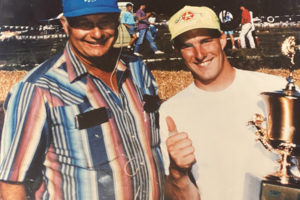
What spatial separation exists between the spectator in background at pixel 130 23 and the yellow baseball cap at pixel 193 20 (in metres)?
0.26

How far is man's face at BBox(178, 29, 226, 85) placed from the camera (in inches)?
70.1

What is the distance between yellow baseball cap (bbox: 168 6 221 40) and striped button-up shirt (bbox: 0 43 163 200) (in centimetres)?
38

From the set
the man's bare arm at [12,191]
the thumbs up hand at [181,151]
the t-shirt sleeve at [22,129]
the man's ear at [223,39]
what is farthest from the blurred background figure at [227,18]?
the man's bare arm at [12,191]

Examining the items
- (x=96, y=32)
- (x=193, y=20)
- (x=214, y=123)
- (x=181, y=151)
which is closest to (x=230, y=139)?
(x=214, y=123)

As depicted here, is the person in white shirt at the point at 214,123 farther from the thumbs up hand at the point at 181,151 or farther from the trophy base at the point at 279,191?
the trophy base at the point at 279,191

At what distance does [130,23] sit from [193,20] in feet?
1.28

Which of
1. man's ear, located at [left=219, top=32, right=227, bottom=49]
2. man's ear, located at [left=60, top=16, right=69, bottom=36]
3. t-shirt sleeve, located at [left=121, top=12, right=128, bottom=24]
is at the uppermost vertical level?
t-shirt sleeve, located at [left=121, top=12, right=128, bottom=24]

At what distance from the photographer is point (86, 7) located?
168 cm

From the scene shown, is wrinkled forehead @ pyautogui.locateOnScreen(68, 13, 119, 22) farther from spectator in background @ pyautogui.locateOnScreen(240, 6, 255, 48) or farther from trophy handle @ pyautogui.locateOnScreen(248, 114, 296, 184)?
trophy handle @ pyautogui.locateOnScreen(248, 114, 296, 184)

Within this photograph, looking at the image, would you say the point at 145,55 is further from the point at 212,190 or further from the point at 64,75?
the point at 212,190

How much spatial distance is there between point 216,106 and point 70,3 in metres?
0.90

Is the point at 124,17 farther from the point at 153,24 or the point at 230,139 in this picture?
the point at 230,139

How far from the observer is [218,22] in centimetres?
185

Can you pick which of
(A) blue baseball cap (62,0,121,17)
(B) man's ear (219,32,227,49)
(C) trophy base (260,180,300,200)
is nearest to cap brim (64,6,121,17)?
(A) blue baseball cap (62,0,121,17)
